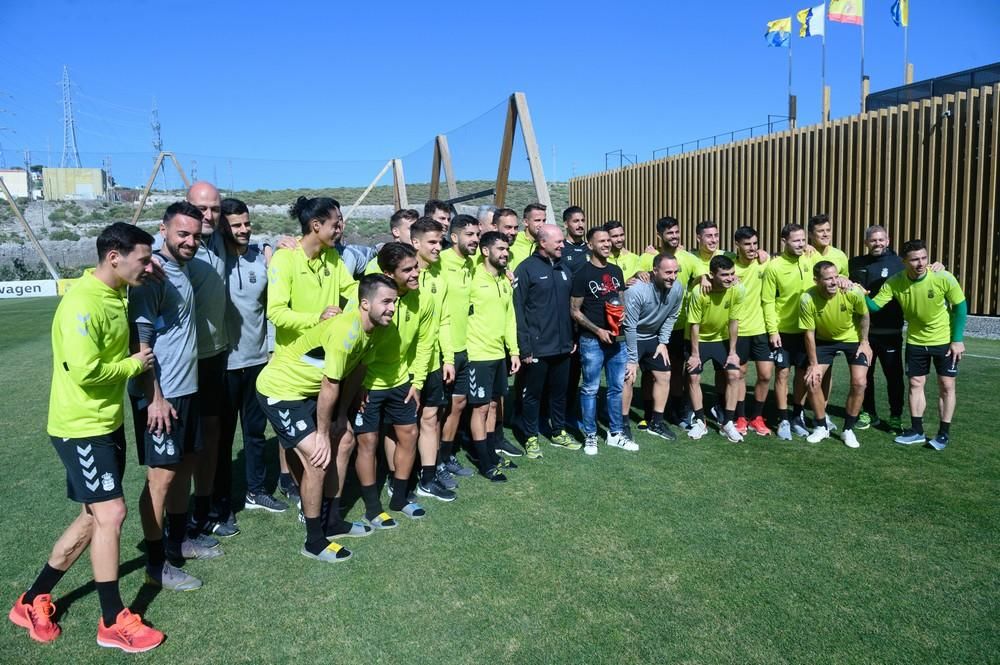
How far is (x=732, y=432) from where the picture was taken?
627 cm

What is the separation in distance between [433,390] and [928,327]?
433 centimetres

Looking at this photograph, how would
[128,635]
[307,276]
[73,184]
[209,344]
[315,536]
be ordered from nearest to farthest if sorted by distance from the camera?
[128,635], [315,536], [209,344], [307,276], [73,184]

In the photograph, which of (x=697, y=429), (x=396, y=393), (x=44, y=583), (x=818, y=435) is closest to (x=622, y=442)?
(x=697, y=429)

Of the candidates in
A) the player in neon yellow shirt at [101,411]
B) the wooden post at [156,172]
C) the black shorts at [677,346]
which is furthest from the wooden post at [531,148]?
the wooden post at [156,172]

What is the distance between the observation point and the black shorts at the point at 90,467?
10.3ft

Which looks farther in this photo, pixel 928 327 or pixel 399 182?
pixel 399 182

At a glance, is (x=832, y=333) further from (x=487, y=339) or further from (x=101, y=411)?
(x=101, y=411)

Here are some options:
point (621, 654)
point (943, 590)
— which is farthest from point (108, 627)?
point (943, 590)

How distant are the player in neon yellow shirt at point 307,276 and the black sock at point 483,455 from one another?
5.21 ft

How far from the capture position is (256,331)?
4.57 metres

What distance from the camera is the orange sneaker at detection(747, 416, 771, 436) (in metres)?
6.43

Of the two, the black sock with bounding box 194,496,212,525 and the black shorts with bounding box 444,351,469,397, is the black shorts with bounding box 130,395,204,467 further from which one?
the black shorts with bounding box 444,351,469,397

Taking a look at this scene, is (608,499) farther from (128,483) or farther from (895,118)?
(895,118)

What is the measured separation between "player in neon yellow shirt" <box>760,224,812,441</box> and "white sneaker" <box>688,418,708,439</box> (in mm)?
687
